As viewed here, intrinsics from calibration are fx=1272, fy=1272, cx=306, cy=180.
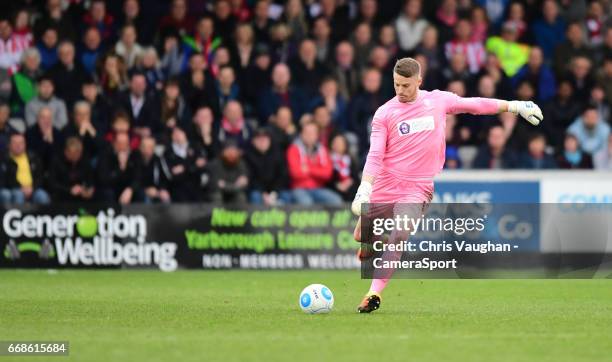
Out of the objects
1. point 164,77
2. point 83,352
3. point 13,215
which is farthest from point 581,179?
point 83,352

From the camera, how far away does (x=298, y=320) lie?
11.6m

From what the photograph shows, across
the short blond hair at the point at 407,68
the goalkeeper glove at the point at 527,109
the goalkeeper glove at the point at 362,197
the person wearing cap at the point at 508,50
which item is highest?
the person wearing cap at the point at 508,50

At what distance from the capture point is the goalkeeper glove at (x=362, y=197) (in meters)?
11.6

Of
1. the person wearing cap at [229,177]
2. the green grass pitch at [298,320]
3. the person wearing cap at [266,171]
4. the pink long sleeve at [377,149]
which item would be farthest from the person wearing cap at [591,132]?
the pink long sleeve at [377,149]

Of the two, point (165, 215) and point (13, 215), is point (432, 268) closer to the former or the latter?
point (165, 215)

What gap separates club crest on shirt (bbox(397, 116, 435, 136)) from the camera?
40.0 feet

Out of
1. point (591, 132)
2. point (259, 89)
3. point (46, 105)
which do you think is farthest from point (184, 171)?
point (591, 132)

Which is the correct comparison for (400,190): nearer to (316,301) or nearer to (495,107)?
(495,107)

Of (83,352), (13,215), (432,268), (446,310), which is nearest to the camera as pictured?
(83,352)

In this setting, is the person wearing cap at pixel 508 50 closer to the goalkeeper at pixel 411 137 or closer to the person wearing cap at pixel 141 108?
the person wearing cap at pixel 141 108

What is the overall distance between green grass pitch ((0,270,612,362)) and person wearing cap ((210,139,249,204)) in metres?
2.95

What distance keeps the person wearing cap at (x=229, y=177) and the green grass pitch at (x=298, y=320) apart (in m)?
2.95

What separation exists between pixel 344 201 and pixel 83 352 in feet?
38.7

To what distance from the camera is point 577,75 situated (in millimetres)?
22953
